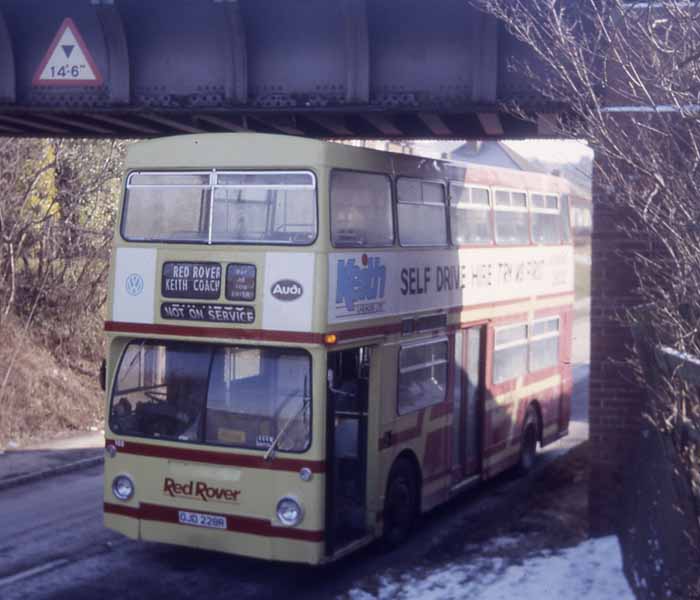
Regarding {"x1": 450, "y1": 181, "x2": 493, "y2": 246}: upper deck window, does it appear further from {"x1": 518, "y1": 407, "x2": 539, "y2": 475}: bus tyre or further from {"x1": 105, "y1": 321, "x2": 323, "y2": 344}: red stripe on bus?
{"x1": 105, "y1": 321, "x2": 323, "y2": 344}: red stripe on bus

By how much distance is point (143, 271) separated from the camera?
1006 centimetres

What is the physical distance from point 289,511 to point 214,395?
4.12 feet

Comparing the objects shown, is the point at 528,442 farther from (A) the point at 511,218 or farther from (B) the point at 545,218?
(A) the point at 511,218

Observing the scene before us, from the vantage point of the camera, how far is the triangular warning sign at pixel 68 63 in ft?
39.8

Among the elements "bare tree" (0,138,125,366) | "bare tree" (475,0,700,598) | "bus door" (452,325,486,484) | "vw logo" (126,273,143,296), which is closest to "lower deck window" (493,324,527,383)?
"bus door" (452,325,486,484)

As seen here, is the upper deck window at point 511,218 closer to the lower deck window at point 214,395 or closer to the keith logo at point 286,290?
the keith logo at point 286,290

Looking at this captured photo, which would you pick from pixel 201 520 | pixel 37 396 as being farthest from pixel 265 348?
pixel 37 396

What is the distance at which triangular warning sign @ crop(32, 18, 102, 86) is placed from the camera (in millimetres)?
12133

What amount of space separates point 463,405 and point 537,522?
164 cm

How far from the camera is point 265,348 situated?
31.6ft

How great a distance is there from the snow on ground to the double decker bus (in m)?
0.68

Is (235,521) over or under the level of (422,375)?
under

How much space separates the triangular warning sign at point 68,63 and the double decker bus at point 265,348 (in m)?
2.39

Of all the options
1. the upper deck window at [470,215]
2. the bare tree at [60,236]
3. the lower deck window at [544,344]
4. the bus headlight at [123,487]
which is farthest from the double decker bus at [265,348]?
the bare tree at [60,236]
